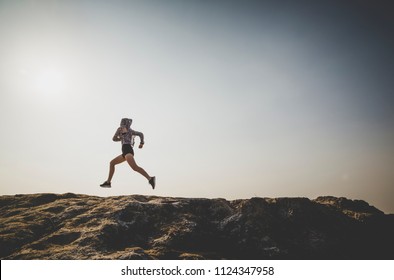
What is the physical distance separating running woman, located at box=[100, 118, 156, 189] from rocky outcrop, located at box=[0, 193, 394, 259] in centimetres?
184

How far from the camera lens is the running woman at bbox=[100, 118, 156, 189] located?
1030 centimetres

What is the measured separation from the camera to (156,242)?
6.69m

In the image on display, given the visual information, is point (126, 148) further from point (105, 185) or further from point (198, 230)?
point (198, 230)

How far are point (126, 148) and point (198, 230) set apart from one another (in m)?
4.75

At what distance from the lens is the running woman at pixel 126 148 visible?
10.3 meters

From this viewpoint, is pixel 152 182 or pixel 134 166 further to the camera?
pixel 134 166

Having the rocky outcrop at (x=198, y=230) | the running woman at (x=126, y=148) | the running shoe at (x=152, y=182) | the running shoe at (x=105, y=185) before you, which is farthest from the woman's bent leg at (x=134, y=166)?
the rocky outcrop at (x=198, y=230)

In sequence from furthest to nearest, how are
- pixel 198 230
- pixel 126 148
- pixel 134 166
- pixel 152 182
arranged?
pixel 126 148, pixel 134 166, pixel 152 182, pixel 198 230

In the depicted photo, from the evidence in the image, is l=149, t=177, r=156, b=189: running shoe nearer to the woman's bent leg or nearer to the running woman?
the running woman

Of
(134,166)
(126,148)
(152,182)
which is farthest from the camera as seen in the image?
(126,148)

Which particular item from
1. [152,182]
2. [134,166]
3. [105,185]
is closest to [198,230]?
[152,182]

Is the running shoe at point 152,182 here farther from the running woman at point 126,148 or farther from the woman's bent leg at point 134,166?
the woman's bent leg at point 134,166

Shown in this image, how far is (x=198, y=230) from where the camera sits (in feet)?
23.5
